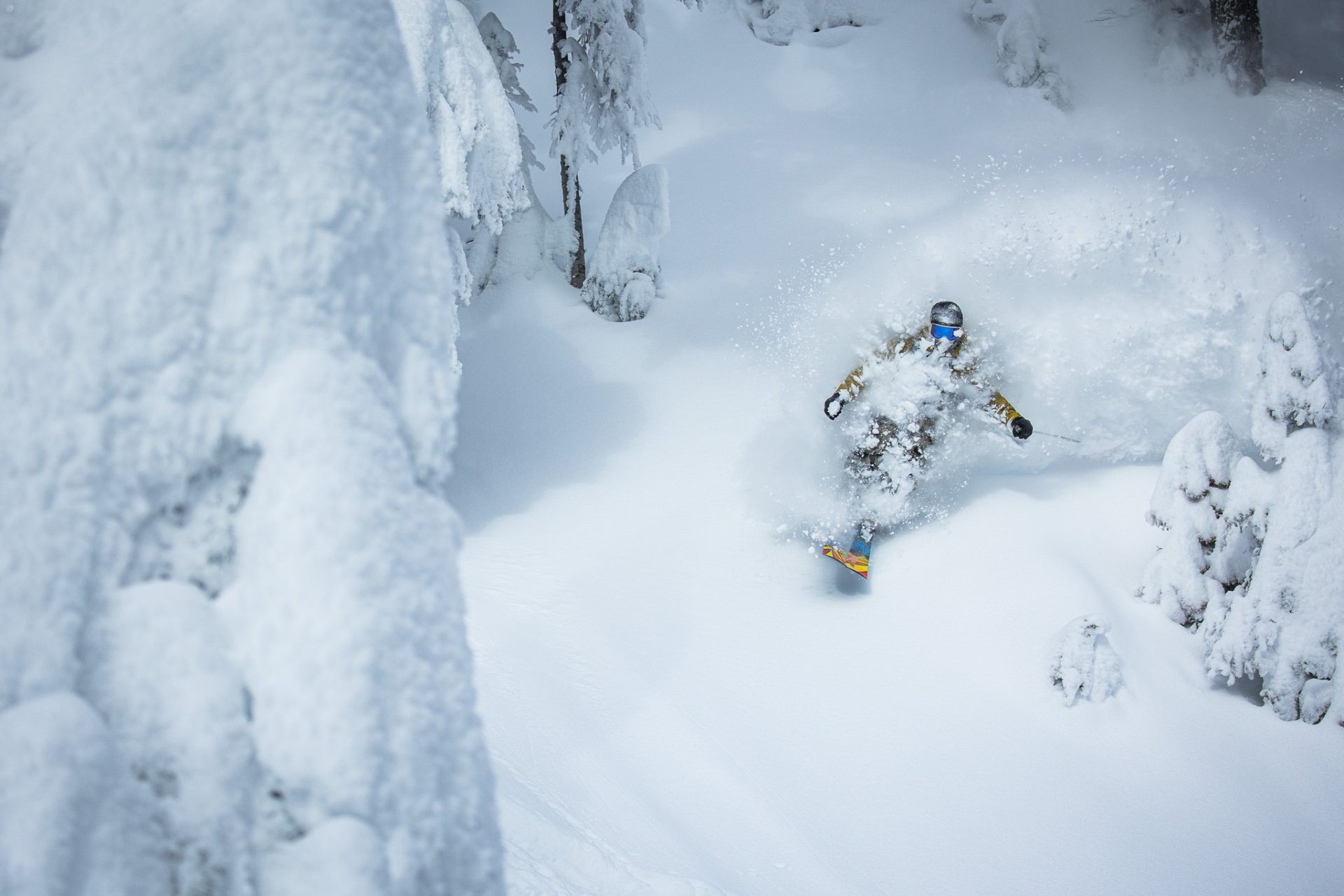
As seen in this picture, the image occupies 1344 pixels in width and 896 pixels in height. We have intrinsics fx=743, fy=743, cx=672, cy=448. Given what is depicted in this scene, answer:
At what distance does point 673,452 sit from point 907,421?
2.43 meters

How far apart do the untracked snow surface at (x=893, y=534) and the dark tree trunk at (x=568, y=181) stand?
463 millimetres

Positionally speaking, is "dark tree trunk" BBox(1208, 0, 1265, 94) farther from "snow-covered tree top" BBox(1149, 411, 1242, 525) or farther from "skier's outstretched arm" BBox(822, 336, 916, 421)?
"skier's outstretched arm" BBox(822, 336, 916, 421)

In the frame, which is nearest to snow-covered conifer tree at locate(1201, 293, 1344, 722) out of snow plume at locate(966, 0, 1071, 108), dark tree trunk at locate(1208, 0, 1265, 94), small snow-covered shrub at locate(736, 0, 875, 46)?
snow plume at locate(966, 0, 1071, 108)

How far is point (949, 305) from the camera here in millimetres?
5906

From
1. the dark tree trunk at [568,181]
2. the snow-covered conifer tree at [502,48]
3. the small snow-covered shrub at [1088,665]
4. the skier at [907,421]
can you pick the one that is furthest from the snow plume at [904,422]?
the snow-covered conifer tree at [502,48]

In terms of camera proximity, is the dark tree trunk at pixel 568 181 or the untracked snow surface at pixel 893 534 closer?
the untracked snow surface at pixel 893 534

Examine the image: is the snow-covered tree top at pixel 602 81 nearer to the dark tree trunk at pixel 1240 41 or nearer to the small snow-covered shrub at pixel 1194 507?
the small snow-covered shrub at pixel 1194 507

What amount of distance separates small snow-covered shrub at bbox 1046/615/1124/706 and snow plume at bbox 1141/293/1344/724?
0.83m

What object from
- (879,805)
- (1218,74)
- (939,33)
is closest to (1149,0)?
(1218,74)

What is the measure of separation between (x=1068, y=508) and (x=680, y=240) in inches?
264

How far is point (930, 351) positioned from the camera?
5973mm

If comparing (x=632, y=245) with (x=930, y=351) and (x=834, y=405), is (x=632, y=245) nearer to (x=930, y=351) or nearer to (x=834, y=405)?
(x=834, y=405)

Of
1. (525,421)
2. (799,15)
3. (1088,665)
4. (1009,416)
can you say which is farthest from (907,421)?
(799,15)

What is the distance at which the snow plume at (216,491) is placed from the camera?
82 cm
